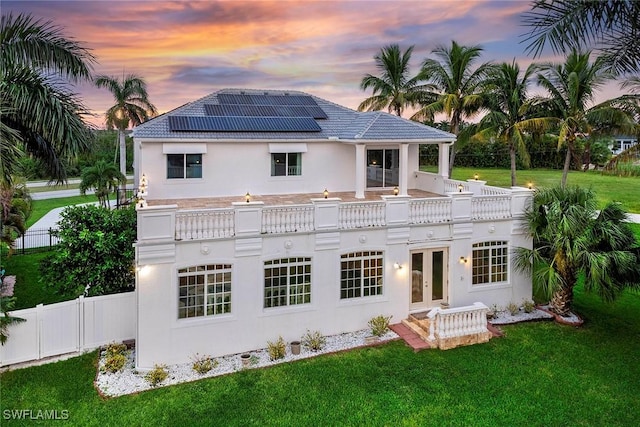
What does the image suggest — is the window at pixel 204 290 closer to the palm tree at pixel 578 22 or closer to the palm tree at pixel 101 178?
the palm tree at pixel 578 22

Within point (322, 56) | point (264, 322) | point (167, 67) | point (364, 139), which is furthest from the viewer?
point (167, 67)

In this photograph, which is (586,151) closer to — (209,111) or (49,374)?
(209,111)

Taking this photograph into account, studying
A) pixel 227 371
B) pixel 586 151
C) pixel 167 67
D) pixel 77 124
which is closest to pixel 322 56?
pixel 167 67

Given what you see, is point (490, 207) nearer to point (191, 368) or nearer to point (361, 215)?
point (361, 215)

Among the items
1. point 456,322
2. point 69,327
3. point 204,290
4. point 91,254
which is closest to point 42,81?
point 91,254

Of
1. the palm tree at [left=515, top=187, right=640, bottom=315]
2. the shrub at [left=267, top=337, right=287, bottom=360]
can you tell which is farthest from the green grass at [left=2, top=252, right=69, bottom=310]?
the palm tree at [left=515, top=187, right=640, bottom=315]
